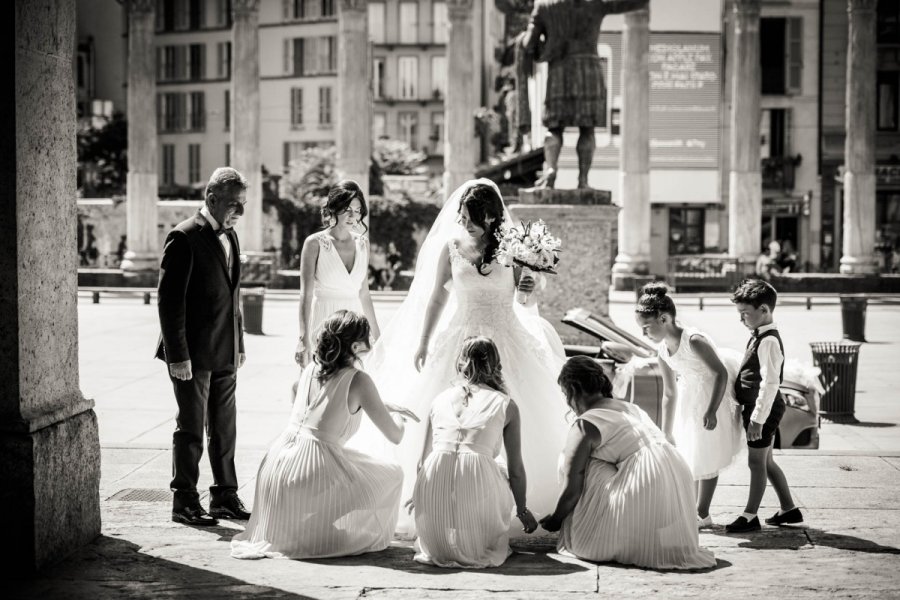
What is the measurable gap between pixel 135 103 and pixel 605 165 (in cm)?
1630

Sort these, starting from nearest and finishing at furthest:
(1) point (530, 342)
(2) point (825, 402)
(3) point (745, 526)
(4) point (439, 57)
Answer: (3) point (745, 526)
(1) point (530, 342)
(2) point (825, 402)
(4) point (439, 57)

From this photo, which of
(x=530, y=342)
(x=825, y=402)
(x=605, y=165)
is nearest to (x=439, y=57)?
(x=605, y=165)

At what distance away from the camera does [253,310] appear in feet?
67.8

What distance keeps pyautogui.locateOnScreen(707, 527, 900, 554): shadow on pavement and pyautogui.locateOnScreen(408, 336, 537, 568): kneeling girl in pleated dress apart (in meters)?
1.29

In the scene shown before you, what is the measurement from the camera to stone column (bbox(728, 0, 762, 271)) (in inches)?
1409

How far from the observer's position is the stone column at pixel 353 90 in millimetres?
35156

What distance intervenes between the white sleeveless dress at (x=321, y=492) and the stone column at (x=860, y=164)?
1253 inches

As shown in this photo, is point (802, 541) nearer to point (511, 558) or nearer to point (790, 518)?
point (790, 518)

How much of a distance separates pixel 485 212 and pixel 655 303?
126 cm

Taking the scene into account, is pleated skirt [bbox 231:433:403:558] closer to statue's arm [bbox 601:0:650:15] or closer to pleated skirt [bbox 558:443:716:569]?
pleated skirt [bbox 558:443:716:569]

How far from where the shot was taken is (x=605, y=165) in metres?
42.8

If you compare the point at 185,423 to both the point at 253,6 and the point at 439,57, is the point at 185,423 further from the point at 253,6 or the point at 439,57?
the point at 439,57

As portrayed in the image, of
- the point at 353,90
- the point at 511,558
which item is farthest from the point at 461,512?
the point at 353,90

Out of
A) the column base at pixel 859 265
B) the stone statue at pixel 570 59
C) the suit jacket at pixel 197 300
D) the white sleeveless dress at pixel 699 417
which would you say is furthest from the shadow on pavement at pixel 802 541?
the column base at pixel 859 265
